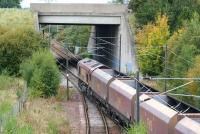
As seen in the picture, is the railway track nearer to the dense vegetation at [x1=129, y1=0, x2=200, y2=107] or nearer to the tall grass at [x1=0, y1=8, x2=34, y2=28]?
the dense vegetation at [x1=129, y1=0, x2=200, y2=107]

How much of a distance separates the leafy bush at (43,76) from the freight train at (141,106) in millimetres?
2596

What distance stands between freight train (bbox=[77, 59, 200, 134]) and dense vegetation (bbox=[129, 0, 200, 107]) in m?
4.21

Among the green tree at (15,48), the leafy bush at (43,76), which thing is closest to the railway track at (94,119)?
the leafy bush at (43,76)

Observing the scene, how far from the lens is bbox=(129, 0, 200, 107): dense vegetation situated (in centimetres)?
3791

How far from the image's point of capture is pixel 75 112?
122 ft

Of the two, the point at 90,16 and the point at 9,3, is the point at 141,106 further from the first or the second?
the point at 9,3

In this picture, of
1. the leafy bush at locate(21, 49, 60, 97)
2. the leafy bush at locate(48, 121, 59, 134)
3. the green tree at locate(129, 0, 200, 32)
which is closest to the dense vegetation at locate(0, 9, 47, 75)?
the leafy bush at locate(21, 49, 60, 97)

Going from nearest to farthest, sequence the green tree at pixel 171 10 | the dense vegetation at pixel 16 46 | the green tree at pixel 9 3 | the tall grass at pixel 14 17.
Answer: the dense vegetation at pixel 16 46
the green tree at pixel 171 10
the tall grass at pixel 14 17
the green tree at pixel 9 3

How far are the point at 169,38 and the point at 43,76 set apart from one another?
45.5 ft

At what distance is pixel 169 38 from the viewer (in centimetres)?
5019

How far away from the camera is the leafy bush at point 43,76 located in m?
41.0

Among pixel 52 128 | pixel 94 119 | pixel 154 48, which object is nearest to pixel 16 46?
pixel 154 48

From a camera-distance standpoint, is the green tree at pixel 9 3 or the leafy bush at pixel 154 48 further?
the green tree at pixel 9 3

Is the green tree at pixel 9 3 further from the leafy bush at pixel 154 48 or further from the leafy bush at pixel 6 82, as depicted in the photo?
the leafy bush at pixel 6 82
